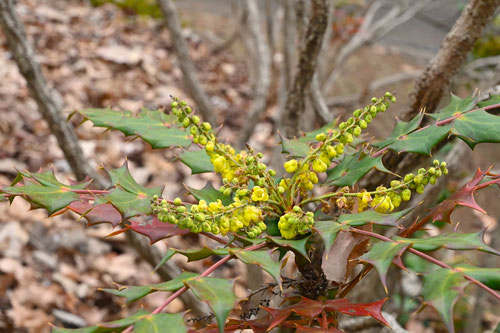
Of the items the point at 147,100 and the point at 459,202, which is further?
the point at 147,100

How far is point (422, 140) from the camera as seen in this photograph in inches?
35.8

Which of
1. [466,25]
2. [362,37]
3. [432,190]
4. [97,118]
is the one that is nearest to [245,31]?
A: [362,37]

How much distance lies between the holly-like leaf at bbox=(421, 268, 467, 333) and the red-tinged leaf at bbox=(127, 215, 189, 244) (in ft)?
1.31

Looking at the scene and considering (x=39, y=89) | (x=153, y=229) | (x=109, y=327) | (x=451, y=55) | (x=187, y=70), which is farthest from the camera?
(x=187, y=70)

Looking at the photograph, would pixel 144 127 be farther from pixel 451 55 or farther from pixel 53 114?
pixel 451 55

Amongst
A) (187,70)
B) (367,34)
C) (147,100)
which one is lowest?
(147,100)

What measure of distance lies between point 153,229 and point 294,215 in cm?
25

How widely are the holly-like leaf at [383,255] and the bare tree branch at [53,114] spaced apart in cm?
105

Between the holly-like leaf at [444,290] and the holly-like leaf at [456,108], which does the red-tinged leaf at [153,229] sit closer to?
the holly-like leaf at [444,290]

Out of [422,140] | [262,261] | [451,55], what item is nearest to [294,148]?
[422,140]

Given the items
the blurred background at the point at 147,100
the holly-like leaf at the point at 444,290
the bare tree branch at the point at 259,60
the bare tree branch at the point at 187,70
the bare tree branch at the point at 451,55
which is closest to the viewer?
the holly-like leaf at the point at 444,290

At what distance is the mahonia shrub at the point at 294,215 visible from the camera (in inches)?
26.7

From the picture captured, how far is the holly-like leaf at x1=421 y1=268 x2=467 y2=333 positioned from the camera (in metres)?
0.61

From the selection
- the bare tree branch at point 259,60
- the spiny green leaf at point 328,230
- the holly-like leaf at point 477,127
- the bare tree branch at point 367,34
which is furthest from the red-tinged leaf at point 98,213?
the bare tree branch at point 367,34
